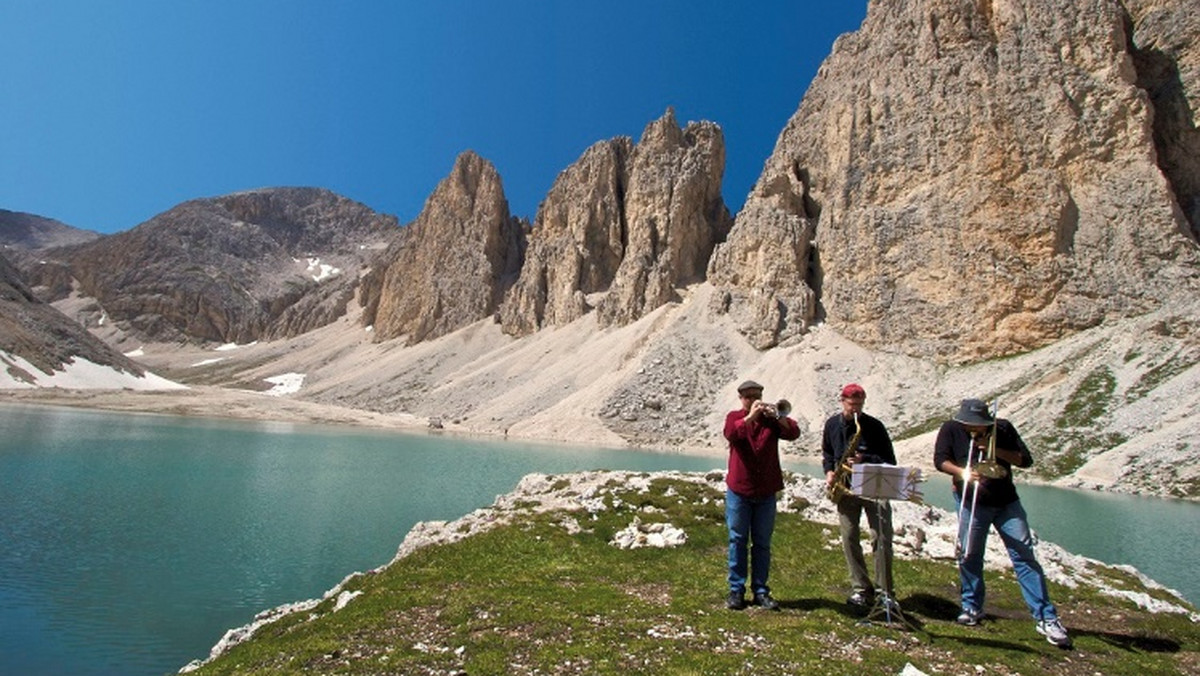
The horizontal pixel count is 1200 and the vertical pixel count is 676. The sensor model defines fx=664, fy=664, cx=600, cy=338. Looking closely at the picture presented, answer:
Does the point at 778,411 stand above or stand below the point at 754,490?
above

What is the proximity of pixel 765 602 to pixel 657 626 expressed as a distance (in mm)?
2113

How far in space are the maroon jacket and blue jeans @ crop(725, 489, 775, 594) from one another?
0.18 m

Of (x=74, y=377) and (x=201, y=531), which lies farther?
(x=74, y=377)

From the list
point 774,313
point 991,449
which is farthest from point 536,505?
point 774,313

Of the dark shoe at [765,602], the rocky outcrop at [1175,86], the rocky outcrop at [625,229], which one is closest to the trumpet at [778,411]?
the dark shoe at [765,602]

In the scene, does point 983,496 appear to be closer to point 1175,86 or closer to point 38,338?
point 1175,86

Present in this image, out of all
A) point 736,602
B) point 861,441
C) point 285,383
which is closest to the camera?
point 736,602

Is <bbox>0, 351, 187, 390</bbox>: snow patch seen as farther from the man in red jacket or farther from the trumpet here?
the trumpet

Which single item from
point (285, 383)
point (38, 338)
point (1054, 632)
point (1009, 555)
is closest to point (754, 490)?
point (1009, 555)

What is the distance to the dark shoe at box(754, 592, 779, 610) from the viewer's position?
10393 millimetres

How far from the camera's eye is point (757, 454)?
1056 cm

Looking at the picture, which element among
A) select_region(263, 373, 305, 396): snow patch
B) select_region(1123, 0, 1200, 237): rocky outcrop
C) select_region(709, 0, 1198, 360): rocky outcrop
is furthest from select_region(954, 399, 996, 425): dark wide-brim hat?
select_region(263, 373, 305, 396): snow patch

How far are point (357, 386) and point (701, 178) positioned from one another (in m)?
94.1

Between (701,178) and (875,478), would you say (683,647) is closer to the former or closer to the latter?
(875,478)
